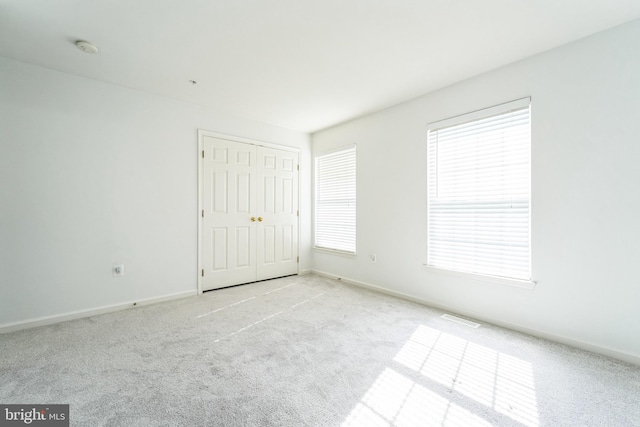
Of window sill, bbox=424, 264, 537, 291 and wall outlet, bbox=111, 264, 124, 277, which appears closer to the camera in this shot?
window sill, bbox=424, 264, 537, 291

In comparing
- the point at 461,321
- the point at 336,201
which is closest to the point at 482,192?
the point at 461,321

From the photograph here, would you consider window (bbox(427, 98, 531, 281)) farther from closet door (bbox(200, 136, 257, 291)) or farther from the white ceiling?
closet door (bbox(200, 136, 257, 291))

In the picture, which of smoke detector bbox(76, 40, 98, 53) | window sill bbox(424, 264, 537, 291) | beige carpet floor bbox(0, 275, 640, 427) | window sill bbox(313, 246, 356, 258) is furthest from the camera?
window sill bbox(313, 246, 356, 258)

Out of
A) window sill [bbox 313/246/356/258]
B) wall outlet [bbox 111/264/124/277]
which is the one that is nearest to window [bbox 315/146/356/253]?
window sill [bbox 313/246/356/258]

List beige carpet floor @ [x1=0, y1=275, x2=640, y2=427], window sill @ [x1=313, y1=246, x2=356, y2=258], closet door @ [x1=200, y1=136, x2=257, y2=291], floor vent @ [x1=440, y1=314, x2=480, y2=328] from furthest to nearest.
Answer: window sill @ [x1=313, y1=246, x2=356, y2=258] → closet door @ [x1=200, y1=136, x2=257, y2=291] → floor vent @ [x1=440, y1=314, x2=480, y2=328] → beige carpet floor @ [x1=0, y1=275, x2=640, y2=427]

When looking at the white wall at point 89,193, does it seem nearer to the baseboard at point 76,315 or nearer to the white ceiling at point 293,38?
the baseboard at point 76,315

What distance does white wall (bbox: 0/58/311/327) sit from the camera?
2619 millimetres

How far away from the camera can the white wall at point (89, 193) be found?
262cm

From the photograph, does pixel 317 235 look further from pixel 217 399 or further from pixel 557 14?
pixel 557 14

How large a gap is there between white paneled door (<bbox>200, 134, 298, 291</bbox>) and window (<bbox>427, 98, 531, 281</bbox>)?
94.4 inches

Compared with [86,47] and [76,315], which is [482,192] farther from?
[76,315]

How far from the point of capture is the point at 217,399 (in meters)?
1.63

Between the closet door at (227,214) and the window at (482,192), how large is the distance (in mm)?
2632

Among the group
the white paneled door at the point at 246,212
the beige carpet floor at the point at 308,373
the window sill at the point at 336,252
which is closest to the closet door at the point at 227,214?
the white paneled door at the point at 246,212
